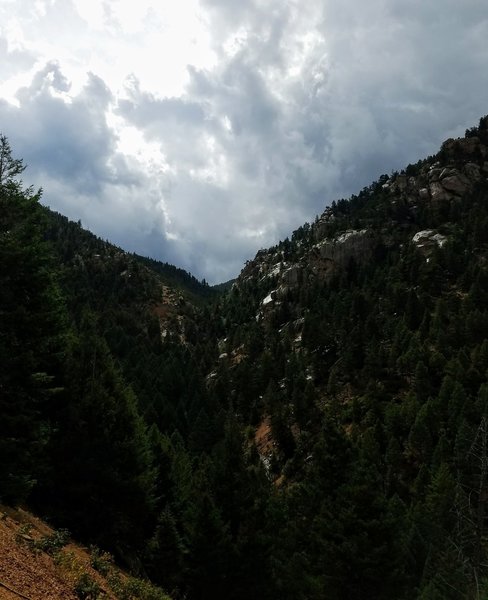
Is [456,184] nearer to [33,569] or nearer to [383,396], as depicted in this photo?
[383,396]

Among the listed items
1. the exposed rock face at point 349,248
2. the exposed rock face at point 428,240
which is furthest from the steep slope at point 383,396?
the exposed rock face at point 349,248

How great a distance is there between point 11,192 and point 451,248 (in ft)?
470

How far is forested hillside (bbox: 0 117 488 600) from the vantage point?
2045 centimetres

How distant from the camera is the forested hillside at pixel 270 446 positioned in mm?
20453

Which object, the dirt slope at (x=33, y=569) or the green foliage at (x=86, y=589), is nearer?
the dirt slope at (x=33, y=569)

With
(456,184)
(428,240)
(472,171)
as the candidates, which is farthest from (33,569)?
(472,171)

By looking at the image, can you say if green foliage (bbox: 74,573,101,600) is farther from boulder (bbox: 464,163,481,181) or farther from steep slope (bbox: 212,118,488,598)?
boulder (bbox: 464,163,481,181)

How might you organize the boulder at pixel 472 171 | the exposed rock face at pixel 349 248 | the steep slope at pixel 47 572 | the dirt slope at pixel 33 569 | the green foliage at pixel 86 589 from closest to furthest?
the dirt slope at pixel 33 569 → the steep slope at pixel 47 572 → the green foliage at pixel 86 589 → the exposed rock face at pixel 349 248 → the boulder at pixel 472 171

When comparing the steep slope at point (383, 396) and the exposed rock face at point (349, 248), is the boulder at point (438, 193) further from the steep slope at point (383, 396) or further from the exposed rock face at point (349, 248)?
the exposed rock face at point (349, 248)

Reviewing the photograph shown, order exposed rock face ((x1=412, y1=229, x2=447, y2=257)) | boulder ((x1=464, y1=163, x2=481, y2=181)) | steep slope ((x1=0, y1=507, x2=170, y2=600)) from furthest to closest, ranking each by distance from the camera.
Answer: boulder ((x1=464, y1=163, x2=481, y2=181)), exposed rock face ((x1=412, y1=229, x2=447, y2=257)), steep slope ((x1=0, y1=507, x2=170, y2=600))

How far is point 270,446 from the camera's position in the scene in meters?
94.6

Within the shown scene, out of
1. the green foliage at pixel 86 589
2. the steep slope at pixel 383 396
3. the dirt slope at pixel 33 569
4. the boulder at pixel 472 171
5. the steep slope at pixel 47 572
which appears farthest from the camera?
the boulder at pixel 472 171

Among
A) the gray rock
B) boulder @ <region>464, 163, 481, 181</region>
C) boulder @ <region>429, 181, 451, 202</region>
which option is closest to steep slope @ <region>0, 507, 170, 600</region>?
boulder @ <region>429, 181, 451, 202</region>

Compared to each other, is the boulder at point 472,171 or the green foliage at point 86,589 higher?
the boulder at point 472,171
